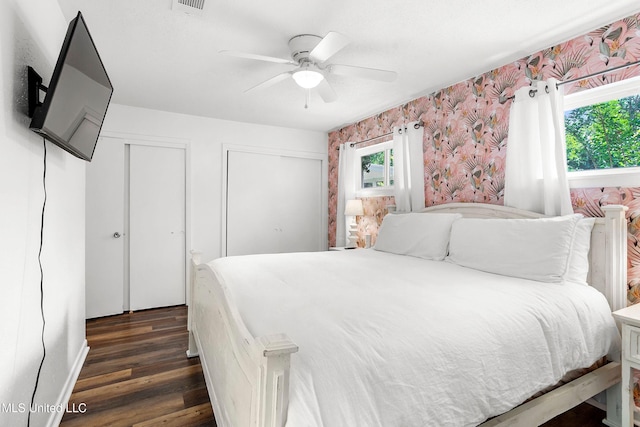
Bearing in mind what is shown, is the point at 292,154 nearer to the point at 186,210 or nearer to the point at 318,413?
the point at 186,210

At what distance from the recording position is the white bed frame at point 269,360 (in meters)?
0.84

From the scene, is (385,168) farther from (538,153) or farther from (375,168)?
(538,153)

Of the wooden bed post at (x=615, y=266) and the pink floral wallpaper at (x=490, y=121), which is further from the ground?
the pink floral wallpaper at (x=490, y=121)

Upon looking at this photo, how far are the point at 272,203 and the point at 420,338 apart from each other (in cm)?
356

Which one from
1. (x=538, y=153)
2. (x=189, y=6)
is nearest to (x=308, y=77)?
(x=189, y=6)

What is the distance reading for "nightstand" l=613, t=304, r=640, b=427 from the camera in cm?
155

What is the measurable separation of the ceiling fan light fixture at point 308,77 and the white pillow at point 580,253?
1.90 m

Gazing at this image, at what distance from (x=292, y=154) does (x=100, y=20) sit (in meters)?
2.83

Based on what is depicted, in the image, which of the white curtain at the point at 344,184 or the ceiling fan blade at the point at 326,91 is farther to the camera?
the white curtain at the point at 344,184

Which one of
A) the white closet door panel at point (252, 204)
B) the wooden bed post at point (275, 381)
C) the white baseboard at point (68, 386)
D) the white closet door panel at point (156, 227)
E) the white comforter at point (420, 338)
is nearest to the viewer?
the wooden bed post at point (275, 381)

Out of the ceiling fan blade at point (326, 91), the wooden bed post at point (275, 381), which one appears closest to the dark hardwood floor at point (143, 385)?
the wooden bed post at point (275, 381)

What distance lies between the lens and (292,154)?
4586 mm

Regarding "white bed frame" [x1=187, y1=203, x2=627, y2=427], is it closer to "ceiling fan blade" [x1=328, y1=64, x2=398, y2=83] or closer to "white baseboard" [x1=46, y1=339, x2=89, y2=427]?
"white baseboard" [x1=46, y1=339, x2=89, y2=427]

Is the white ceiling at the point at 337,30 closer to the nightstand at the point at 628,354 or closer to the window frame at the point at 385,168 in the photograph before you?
the window frame at the point at 385,168
